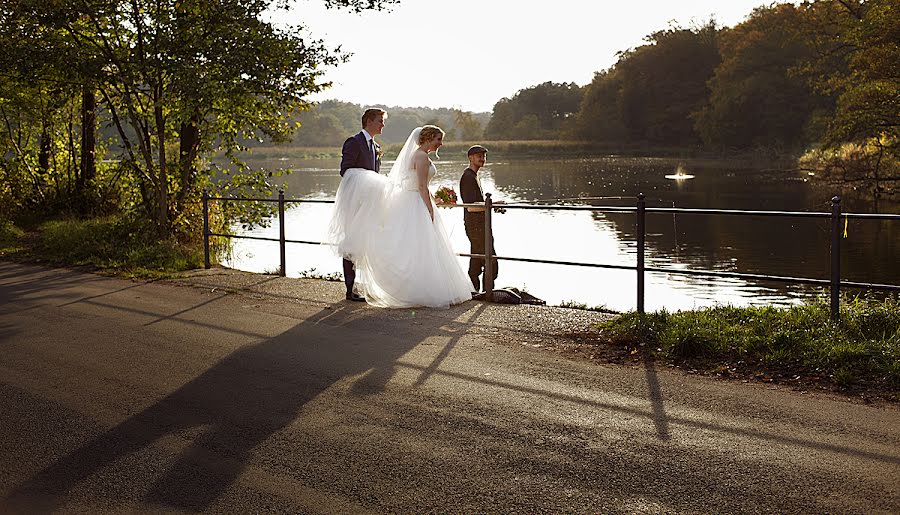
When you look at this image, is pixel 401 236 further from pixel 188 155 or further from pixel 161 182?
pixel 188 155

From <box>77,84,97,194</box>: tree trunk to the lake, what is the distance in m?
3.71

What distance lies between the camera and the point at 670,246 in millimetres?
23578

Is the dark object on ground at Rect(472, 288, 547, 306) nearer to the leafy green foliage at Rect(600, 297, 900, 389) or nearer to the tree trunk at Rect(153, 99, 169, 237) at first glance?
the leafy green foliage at Rect(600, 297, 900, 389)

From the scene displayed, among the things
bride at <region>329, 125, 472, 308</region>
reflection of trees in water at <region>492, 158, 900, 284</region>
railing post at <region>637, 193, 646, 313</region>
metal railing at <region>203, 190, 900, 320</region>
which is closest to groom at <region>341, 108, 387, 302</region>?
→ bride at <region>329, 125, 472, 308</region>

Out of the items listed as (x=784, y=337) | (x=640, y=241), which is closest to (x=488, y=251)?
(x=640, y=241)

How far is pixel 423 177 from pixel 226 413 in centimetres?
430

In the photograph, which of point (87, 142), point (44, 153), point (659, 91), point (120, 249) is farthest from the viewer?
point (659, 91)

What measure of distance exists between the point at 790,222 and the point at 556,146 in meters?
64.8

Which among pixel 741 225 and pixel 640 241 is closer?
pixel 640 241

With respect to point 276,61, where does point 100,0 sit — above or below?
above

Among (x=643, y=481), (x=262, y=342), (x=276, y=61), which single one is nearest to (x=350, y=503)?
(x=643, y=481)

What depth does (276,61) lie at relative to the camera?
13.6 meters

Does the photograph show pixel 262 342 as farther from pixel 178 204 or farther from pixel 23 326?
pixel 178 204

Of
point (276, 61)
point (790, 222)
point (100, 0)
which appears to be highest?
point (100, 0)
